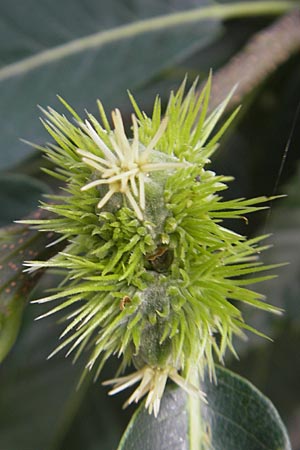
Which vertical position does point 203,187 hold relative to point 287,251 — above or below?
above

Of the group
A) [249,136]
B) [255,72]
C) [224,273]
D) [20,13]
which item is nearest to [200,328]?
[224,273]

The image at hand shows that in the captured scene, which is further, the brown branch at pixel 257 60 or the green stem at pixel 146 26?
the green stem at pixel 146 26

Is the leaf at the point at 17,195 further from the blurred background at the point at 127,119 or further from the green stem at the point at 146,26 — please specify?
the green stem at the point at 146,26

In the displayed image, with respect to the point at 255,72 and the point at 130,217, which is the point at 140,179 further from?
the point at 255,72

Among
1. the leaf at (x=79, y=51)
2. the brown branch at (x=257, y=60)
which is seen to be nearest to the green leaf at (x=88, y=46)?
the leaf at (x=79, y=51)

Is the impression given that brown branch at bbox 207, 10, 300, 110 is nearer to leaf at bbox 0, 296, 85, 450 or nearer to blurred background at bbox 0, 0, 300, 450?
blurred background at bbox 0, 0, 300, 450

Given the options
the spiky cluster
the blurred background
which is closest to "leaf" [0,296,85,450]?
the blurred background
